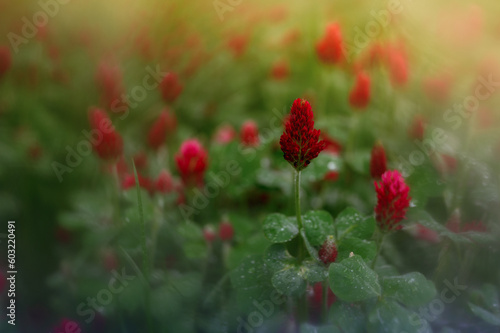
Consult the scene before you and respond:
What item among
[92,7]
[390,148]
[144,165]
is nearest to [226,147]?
[144,165]

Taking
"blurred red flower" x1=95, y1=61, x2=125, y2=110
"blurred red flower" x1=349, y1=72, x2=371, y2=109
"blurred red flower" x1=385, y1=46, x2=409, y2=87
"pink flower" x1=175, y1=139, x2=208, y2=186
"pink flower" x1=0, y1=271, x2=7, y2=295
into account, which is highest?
"blurred red flower" x1=95, y1=61, x2=125, y2=110

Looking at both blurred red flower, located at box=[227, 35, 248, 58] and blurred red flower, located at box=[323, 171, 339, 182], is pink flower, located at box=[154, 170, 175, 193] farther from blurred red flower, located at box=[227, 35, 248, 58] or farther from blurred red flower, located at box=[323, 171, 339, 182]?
blurred red flower, located at box=[227, 35, 248, 58]

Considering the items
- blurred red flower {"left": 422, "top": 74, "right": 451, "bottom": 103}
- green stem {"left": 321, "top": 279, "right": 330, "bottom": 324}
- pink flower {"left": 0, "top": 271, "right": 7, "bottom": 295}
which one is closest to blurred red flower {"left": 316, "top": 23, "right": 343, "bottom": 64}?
blurred red flower {"left": 422, "top": 74, "right": 451, "bottom": 103}

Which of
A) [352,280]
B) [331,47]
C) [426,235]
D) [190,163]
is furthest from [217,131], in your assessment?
[352,280]

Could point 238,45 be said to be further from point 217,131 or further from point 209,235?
point 209,235

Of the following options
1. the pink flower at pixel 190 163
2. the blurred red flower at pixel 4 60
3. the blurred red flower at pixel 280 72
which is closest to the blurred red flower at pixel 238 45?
the blurred red flower at pixel 280 72

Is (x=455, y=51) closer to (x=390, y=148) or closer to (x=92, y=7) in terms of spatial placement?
(x=390, y=148)

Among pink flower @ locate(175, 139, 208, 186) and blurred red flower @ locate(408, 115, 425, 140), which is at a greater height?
blurred red flower @ locate(408, 115, 425, 140)

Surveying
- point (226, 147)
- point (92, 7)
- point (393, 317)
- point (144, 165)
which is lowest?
point (393, 317)
